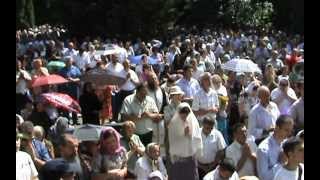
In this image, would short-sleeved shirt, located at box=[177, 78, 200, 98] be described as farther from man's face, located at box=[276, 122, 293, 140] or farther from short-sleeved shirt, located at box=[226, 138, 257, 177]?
man's face, located at box=[276, 122, 293, 140]

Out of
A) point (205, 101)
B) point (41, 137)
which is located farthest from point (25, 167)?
point (205, 101)

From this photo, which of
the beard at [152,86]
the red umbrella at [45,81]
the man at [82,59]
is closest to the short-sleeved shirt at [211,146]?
the beard at [152,86]

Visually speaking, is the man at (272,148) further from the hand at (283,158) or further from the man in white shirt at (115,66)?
the man in white shirt at (115,66)

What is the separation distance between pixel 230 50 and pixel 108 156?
63.2 feet

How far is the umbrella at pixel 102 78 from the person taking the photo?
13736 millimetres

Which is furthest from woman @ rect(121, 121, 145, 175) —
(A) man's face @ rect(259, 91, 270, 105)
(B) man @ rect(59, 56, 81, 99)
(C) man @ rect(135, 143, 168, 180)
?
(B) man @ rect(59, 56, 81, 99)

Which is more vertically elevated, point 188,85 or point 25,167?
point 188,85

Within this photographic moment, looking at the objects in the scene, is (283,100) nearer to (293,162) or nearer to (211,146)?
(211,146)

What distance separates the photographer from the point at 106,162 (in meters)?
7.75

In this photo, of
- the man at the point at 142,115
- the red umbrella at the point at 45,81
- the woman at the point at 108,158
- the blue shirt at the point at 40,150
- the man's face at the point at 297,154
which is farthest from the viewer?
the red umbrella at the point at 45,81

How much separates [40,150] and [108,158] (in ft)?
2.96

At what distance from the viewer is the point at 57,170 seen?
657 cm

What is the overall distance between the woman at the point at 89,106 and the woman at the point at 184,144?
377 cm
